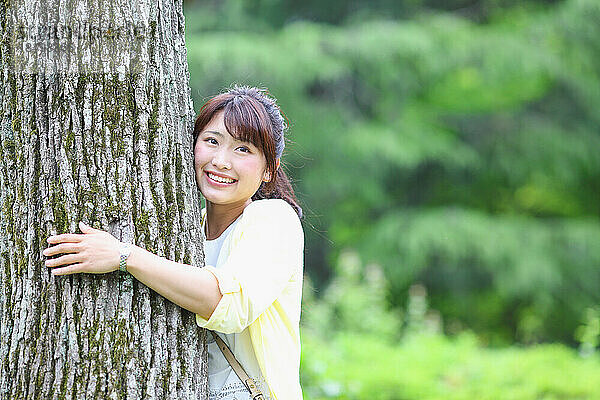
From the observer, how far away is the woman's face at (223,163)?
2209 mm

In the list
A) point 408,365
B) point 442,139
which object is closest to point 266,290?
point 408,365

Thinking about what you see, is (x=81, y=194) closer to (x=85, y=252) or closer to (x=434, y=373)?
(x=85, y=252)

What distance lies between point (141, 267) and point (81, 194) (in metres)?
0.26

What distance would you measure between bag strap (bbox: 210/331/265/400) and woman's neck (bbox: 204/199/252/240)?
34cm

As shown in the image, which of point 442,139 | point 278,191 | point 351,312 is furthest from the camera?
point 442,139

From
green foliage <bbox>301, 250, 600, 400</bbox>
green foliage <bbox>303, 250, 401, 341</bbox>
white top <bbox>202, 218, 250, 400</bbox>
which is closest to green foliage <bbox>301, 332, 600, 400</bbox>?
green foliage <bbox>301, 250, 600, 400</bbox>

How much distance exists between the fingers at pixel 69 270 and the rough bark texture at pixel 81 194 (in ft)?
0.12

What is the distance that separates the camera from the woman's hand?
1902 millimetres

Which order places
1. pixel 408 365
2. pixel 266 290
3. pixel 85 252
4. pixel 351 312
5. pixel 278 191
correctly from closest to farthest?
1. pixel 85 252
2. pixel 266 290
3. pixel 278 191
4. pixel 408 365
5. pixel 351 312

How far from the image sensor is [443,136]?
9.90 metres

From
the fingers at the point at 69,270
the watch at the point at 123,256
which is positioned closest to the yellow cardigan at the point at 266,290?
the watch at the point at 123,256

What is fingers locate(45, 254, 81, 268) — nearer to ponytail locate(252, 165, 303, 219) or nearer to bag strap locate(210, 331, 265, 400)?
bag strap locate(210, 331, 265, 400)

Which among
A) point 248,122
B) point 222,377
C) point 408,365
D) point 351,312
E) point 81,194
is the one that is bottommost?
point 351,312

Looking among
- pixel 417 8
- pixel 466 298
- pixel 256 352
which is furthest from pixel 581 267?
pixel 256 352
